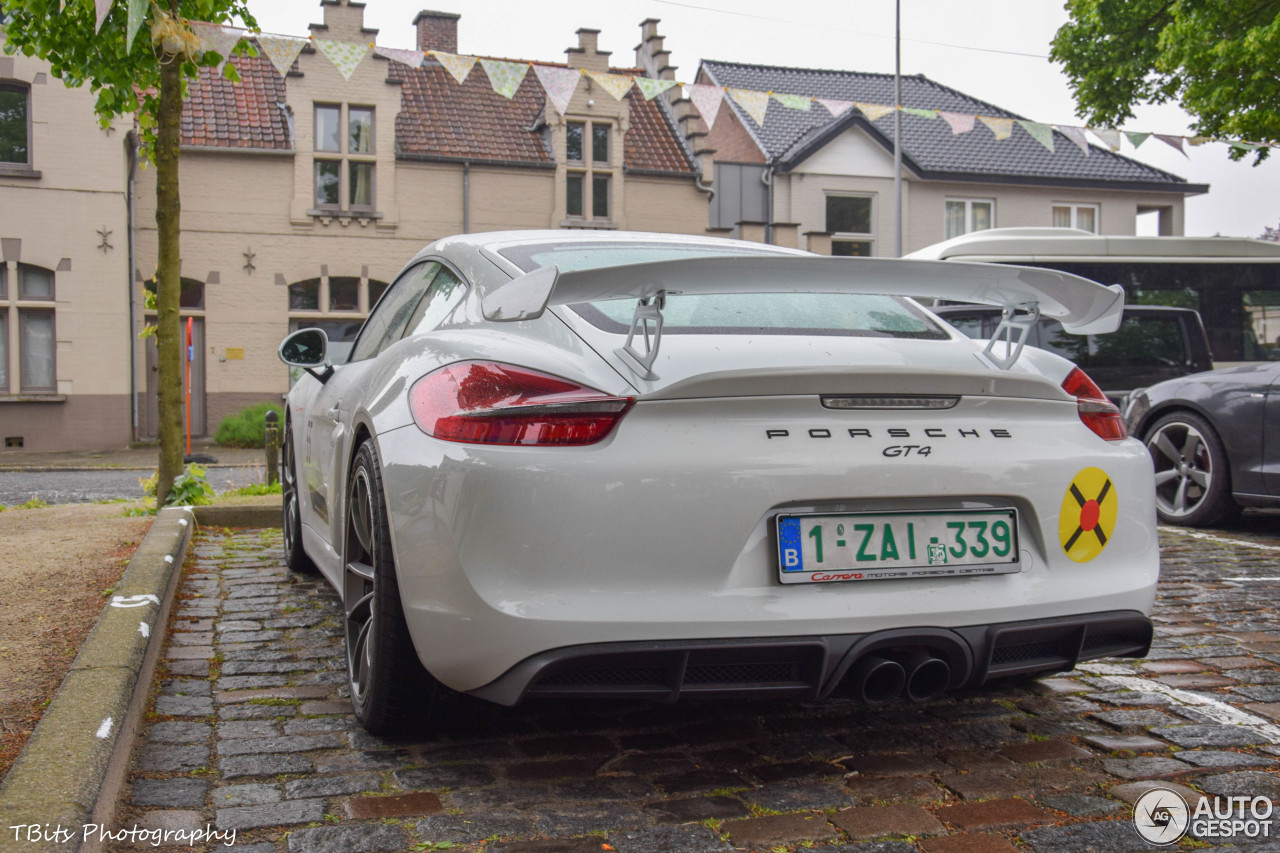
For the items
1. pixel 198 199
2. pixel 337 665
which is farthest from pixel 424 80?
pixel 337 665

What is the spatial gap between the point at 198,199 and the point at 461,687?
21689 mm

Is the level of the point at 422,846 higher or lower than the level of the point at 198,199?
lower

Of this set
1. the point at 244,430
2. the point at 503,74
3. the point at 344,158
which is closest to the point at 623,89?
the point at 503,74

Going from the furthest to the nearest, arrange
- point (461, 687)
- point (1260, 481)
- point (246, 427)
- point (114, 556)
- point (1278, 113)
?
point (246, 427) → point (1278, 113) → point (1260, 481) → point (114, 556) → point (461, 687)

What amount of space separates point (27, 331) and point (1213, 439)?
67.1ft

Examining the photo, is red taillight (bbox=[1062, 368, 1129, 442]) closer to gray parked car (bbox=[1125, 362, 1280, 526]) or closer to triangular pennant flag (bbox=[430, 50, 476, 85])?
gray parked car (bbox=[1125, 362, 1280, 526])

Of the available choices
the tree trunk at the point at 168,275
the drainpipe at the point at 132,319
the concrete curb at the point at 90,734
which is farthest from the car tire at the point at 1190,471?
the drainpipe at the point at 132,319

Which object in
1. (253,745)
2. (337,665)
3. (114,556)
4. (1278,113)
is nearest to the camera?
(253,745)

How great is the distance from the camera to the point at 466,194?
79.3 ft

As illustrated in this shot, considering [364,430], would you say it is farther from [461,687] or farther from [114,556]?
[114,556]

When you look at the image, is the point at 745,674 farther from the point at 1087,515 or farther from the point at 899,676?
the point at 1087,515

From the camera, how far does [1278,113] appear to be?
17.1m

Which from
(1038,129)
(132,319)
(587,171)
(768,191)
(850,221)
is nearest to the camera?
(1038,129)

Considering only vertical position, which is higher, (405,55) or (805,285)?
(405,55)
